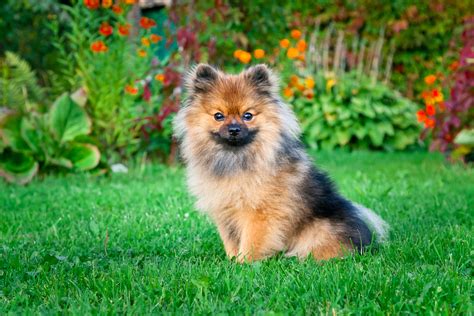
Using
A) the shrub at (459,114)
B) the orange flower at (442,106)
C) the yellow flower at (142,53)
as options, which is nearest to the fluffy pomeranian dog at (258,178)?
the yellow flower at (142,53)

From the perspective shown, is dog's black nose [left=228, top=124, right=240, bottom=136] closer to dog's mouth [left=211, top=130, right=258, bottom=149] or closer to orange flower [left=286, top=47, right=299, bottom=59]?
dog's mouth [left=211, top=130, right=258, bottom=149]

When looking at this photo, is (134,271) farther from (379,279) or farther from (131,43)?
(131,43)

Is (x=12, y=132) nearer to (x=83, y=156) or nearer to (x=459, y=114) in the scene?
(x=83, y=156)

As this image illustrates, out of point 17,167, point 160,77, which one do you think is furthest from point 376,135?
point 17,167

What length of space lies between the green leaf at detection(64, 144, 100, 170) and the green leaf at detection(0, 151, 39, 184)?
0.46 meters

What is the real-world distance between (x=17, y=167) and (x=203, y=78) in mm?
3888

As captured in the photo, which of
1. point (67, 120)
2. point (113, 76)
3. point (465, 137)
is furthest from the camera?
A: point (465, 137)

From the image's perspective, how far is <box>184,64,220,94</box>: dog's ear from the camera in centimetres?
420

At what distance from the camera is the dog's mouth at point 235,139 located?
4.08 metres

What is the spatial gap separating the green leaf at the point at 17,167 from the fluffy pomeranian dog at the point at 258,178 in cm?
351

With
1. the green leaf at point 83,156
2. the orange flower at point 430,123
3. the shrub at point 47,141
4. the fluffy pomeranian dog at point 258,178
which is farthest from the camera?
the orange flower at point 430,123

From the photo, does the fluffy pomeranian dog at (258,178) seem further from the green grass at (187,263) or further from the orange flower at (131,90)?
the orange flower at (131,90)

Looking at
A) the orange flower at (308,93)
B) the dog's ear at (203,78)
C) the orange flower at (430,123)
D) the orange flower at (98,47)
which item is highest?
the dog's ear at (203,78)

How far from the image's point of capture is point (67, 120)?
24.6 ft
